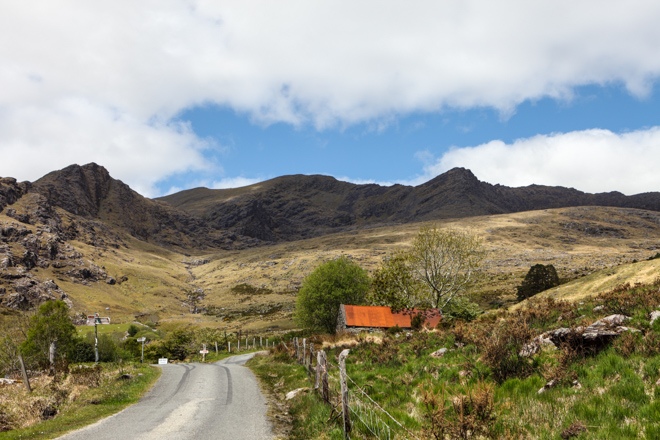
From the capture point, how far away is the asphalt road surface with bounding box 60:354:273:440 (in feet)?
45.9

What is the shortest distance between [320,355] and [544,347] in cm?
816

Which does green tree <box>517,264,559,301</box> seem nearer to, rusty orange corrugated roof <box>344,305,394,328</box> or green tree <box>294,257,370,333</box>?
green tree <box>294,257,370,333</box>

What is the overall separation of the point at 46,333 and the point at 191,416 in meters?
35.4

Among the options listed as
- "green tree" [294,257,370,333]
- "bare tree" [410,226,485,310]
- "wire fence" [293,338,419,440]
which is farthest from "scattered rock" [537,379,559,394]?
"green tree" [294,257,370,333]

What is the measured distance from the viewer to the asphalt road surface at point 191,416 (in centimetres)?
1398

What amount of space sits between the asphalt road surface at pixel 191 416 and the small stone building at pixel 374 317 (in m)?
28.3

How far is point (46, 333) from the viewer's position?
4266cm

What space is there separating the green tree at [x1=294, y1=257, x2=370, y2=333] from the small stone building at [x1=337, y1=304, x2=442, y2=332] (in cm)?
768

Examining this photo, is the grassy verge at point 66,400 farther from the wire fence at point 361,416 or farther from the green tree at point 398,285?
the green tree at point 398,285

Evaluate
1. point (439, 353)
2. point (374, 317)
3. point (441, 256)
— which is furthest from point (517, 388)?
point (441, 256)

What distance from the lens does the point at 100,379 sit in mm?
25734

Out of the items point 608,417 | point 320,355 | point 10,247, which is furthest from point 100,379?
point 10,247

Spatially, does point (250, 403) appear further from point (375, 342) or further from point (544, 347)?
point (544, 347)

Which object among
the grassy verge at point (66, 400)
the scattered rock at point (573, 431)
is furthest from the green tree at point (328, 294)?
the scattered rock at point (573, 431)
